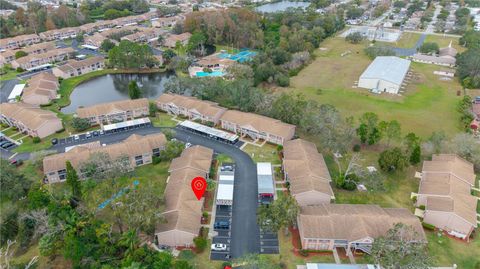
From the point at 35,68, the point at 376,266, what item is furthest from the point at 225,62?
the point at 376,266

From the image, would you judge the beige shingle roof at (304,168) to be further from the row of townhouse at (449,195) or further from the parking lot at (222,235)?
the row of townhouse at (449,195)

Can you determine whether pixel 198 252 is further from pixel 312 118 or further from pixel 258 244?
pixel 312 118

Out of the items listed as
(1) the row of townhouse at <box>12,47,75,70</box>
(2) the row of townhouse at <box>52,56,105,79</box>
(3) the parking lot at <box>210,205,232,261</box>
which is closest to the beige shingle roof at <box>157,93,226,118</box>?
(3) the parking lot at <box>210,205,232,261</box>

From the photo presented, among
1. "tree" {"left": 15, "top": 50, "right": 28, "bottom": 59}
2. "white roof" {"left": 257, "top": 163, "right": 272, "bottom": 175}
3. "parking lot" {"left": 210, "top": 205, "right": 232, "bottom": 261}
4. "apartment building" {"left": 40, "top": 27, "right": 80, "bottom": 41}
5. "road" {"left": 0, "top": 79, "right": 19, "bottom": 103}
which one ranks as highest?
"apartment building" {"left": 40, "top": 27, "right": 80, "bottom": 41}

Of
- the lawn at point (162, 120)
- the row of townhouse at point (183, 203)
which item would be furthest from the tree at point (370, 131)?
the lawn at point (162, 120)

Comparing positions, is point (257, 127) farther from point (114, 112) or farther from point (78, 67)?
point (78, 67)

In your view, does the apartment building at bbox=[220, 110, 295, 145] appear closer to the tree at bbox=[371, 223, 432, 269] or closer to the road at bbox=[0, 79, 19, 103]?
the tree at bbox=[371, 223, 432, 269]

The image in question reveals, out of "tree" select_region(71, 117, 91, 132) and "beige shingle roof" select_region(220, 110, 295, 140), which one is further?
"tree" select_region(71, 117, 91, 132)
